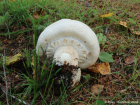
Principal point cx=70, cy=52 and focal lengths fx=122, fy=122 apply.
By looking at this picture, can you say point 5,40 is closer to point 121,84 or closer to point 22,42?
point 22,42

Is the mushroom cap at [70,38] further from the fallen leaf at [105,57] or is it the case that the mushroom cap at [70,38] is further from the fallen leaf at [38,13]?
the fallen leaf at [38,13]

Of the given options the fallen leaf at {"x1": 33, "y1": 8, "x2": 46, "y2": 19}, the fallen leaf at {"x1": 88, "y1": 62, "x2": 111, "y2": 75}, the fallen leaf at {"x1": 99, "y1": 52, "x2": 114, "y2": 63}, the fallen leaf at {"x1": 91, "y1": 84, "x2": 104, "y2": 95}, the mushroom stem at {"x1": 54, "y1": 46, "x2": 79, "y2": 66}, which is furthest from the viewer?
the fallen leaf at {"x1": 33, "y1": 8, "x2": 46, "y2": 19}

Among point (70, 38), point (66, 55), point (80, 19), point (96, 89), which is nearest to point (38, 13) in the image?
point (80, 19)

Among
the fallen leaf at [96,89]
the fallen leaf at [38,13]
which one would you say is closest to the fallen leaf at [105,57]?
the fallen leaf at [96,89]

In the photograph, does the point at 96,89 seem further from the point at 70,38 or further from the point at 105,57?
the point at 70,38

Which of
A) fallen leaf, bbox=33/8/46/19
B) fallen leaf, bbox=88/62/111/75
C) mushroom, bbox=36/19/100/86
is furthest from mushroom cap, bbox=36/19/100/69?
fallen leaf, bbox=33/8/46/19

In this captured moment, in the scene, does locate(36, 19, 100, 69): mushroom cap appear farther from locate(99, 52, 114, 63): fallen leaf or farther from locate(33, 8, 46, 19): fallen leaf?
locate(33, 8, 46, 19): fallen leaf
